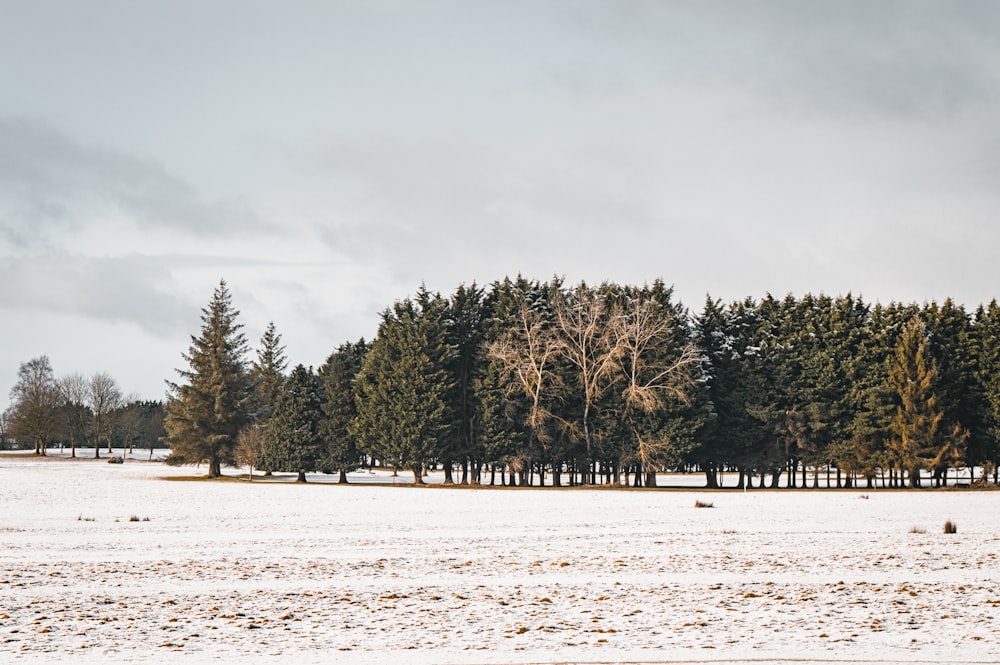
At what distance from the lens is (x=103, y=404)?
130 meters

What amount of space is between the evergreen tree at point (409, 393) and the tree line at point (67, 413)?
65.0 meters

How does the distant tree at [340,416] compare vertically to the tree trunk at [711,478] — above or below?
above

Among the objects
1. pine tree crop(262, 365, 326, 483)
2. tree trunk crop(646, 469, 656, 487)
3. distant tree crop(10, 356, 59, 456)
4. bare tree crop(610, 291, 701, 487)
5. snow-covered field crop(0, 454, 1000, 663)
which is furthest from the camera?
distant tree crop(10, 356, 59, 456)

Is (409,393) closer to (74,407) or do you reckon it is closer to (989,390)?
(989,390)

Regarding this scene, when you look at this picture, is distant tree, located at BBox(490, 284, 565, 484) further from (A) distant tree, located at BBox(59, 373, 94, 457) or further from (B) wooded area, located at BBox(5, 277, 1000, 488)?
(A) distant tree, located at BBox(59, 373, 94, 457)

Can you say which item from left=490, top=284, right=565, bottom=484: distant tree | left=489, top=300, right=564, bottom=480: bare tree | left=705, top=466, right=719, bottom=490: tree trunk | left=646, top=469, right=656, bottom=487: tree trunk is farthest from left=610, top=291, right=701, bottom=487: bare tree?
left=705, top=466, right=719, bottom=490: tree trunk

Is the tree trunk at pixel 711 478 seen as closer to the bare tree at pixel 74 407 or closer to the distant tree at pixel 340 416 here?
the distant tree at pixel 340 416

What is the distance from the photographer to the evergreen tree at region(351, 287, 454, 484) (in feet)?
215

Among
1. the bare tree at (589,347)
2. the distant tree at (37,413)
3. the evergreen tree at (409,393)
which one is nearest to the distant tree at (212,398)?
the evergreen tree at (409,393)

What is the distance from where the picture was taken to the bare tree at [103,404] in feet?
412

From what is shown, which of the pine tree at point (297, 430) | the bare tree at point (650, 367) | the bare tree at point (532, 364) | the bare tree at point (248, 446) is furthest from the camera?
the bare tree at point (248, 446)

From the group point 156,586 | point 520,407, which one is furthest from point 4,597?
point 520,407

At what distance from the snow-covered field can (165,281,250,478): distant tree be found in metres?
48.6

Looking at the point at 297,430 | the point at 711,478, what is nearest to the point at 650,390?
the point at 711,478
